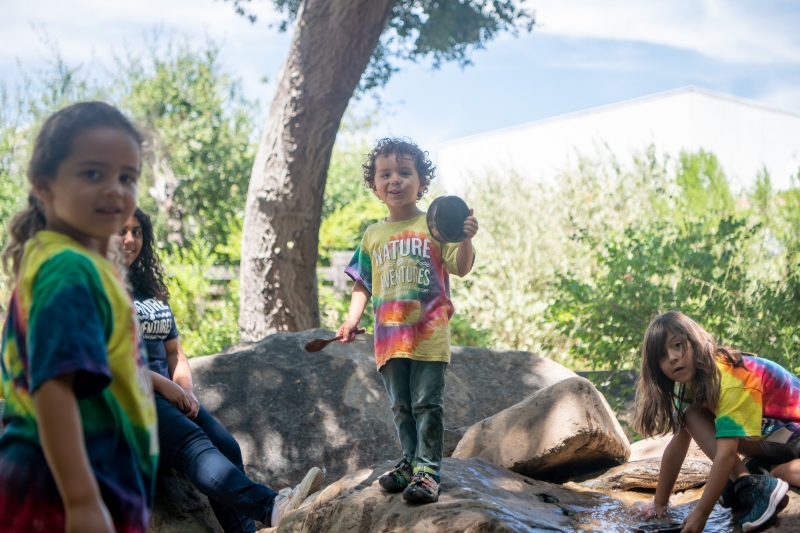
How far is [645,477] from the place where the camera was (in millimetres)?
3623

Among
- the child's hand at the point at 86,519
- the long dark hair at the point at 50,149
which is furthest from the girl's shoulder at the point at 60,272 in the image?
the child's hand at the point at 86,519

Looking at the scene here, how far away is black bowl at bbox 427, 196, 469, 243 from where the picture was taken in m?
2.92

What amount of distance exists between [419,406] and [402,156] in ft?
3.37

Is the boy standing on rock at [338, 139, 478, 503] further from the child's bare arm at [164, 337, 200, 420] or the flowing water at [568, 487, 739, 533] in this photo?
the child's bare arm at [164, 337, 200, 420]

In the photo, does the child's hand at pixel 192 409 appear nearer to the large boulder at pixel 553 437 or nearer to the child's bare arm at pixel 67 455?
the large boulder at pixel 553 437

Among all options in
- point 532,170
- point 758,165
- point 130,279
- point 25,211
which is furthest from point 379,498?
point 758,165

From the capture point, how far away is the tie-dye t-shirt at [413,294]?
2912mm

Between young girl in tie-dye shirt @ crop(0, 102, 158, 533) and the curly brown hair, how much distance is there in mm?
1645

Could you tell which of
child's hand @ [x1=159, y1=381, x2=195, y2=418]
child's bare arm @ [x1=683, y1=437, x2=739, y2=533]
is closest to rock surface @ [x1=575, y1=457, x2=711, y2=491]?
child's bare arm @ [x1=683, y1=437, x2=739, y2=533]

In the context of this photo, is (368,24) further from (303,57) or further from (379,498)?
(379,498)

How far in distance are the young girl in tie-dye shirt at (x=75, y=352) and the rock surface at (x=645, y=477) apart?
2747 mm

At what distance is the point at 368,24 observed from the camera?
20.0 feet

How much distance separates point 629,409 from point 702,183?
9.95 meters

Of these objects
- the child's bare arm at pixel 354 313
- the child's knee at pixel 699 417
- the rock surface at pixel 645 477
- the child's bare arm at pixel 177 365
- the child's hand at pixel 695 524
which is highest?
the child's bare arm at pixel 354 313
